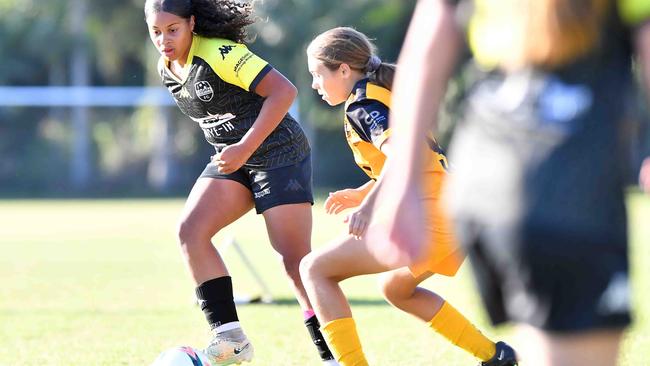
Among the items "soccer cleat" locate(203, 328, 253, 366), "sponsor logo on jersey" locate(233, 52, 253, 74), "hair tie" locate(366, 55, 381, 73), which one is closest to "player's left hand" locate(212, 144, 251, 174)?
"sponsor logo on jersey" locate(233, 52, 253, 74)

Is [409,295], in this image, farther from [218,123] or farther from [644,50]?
[644,50]

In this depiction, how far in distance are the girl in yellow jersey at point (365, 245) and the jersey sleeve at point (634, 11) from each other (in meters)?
1.84

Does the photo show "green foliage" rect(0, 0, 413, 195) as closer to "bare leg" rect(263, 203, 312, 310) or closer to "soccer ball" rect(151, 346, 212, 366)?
"bare leg" rect(263, 203, 312, 310)

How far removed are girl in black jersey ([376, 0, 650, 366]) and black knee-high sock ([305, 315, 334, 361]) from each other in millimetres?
2794

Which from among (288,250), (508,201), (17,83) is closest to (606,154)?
(508,201)

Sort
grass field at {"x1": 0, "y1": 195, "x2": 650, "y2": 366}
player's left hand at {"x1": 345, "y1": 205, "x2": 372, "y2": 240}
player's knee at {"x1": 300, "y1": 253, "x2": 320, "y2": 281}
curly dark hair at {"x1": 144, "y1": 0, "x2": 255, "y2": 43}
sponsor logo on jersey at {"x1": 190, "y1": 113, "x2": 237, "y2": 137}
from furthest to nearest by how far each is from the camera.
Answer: grass field at {"x1": 0, "y1": 195, "x2": 650, "y2": 366} < sponsor logo on jersey at {"x1": 190, "y1": 113, "x2": 237, "y2": 137} < curly dark hair at {"x1": 144, "y1": 0, "x2": 255, "y2": 43} < player's knee at {"x1": 300, "y1": 253, "x2": 320, "y2": 281} < player's left hand at {"x1": 345, "y1": 205, "x2": 372, "y2": 240}

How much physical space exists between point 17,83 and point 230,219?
32.0 meters

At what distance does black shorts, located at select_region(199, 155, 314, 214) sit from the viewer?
5.21m

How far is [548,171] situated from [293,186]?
310cm

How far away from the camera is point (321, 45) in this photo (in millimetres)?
4844

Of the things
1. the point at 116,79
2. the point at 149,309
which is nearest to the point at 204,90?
the point at 149,309

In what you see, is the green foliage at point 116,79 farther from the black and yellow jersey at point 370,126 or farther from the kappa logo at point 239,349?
the black and yellow jersey at point 370,126

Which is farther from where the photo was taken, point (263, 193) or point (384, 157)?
point (263, 193)

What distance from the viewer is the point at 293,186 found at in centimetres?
525
